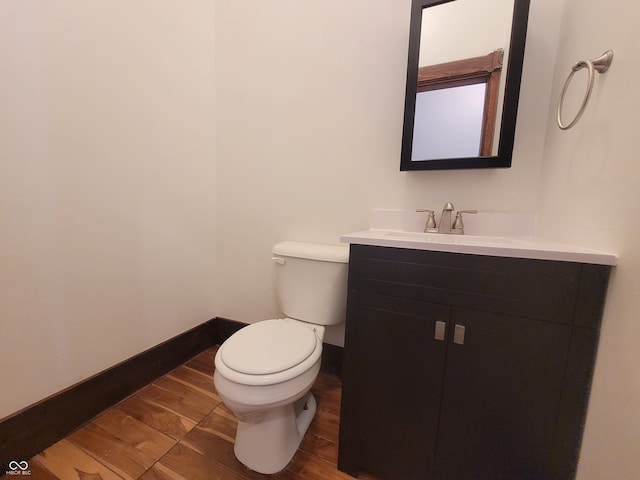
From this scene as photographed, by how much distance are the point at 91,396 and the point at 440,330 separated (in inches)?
55.6

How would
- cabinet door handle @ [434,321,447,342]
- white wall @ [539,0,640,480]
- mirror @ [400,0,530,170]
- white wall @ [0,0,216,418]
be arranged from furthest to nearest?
mirror @ [400,0,530,170]
white wall @ [0,0,216,418]
cabinet door handle @ [434,321,447,342]
white wall @ [539,0,640,480]

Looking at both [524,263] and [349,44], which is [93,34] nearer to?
[349,44]

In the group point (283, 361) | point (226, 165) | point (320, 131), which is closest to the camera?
point (283, 361)

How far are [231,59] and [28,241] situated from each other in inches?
50.7

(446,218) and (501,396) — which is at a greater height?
(446,218)

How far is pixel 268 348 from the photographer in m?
0.90

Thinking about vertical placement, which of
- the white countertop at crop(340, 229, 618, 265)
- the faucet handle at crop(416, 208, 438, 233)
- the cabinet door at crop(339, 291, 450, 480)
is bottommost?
the cabinet door at crop(339, 291, 450, 480)

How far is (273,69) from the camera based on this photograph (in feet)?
4.50

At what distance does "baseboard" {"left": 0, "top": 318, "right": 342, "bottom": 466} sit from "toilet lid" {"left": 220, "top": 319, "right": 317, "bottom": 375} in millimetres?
483

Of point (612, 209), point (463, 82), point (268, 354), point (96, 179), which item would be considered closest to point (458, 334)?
point (612, 209)

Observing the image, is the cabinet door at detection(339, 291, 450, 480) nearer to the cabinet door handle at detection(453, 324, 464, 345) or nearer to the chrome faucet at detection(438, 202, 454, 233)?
the cabinet door handle at detection(453, 324, 464, 345)

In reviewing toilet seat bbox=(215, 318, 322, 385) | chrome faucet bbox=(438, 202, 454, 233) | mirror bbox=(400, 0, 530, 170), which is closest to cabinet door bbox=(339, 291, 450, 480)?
toilet seat bbox=(215, 318, 322, 385)

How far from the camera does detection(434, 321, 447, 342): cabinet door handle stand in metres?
0.74

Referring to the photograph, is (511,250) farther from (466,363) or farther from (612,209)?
(466,363)
